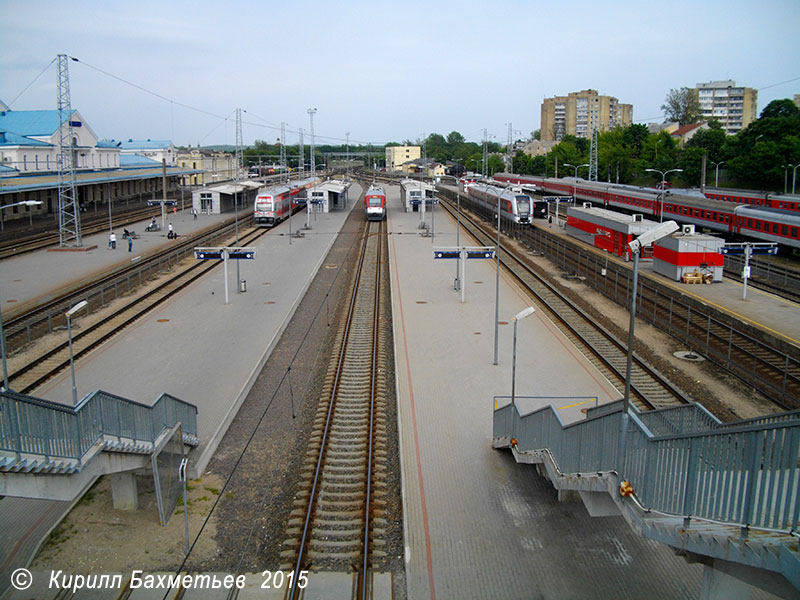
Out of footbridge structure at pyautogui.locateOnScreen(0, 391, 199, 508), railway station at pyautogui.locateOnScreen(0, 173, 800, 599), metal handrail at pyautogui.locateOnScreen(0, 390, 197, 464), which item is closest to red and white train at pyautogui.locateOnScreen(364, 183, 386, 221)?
railway station at pyautogui.locateOnScreen(0, 173, 800, 599)

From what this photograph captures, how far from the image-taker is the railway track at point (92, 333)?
18000mm

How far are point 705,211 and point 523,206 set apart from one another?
11430mm

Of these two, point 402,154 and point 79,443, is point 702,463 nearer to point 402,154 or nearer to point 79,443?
point 79,443

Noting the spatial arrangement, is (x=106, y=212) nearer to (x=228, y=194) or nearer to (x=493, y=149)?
(x=228, y=194)

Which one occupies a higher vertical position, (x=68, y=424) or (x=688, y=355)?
(x=68, y=424)

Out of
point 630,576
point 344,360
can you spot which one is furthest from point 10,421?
point 344,360

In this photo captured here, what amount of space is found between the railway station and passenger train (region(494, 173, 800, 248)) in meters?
7.33

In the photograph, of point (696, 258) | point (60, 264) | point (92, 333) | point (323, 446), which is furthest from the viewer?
point (60, 264)

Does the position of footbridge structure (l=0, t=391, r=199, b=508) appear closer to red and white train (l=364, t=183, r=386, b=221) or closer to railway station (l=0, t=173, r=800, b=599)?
railway station (l=0, t=173, r=800, b=599)

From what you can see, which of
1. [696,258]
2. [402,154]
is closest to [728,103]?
[402,154]

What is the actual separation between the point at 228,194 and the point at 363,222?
1368 cm

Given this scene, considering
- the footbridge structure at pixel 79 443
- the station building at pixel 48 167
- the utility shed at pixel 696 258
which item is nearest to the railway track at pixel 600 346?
the utility shed at pixel 696 258

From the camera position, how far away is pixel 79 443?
9.34 metres

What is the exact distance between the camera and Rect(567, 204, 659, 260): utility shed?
110ft
